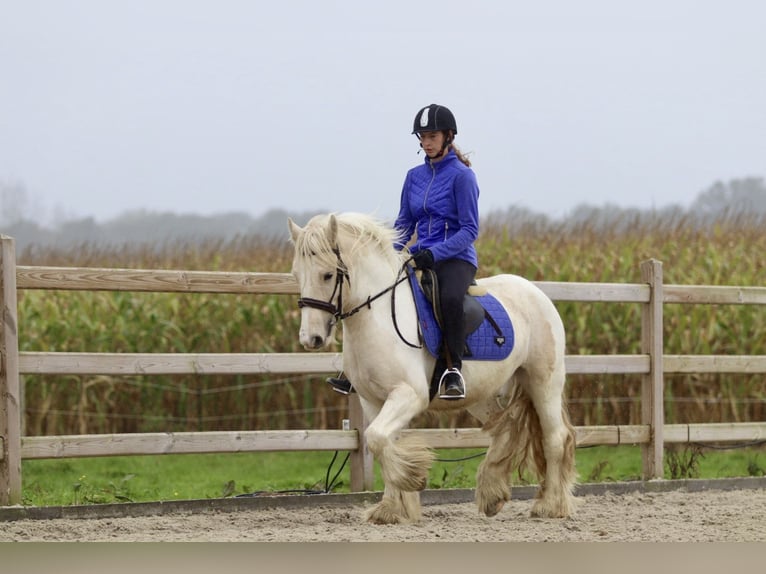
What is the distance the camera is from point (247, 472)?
1117 cm

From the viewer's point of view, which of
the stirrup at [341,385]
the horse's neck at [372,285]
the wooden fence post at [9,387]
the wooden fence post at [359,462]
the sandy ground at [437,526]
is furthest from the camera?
the wooden fence post at [359,462]

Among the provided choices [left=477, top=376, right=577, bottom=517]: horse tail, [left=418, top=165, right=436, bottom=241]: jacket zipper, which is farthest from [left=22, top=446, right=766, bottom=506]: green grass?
[left=418, top=165, right=436, bottom=241]: jacket zipper

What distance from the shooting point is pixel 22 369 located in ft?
23.2

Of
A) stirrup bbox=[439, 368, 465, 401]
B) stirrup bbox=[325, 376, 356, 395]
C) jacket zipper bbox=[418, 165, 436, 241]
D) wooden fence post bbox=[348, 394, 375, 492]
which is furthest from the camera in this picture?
wooden fence post bbox=[348, 394, 375, 492]

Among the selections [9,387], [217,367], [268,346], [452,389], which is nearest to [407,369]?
[452,389]

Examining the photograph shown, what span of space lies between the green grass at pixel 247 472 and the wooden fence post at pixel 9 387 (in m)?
0.72

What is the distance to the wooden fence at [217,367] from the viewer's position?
7.01 meters

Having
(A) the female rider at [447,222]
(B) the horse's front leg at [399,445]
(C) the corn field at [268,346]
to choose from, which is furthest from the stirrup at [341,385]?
(C) the corn field at [268,346]

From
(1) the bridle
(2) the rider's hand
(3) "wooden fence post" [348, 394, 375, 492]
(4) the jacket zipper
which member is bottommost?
(3) "wooden fence post" [348, 394, 375, 492]

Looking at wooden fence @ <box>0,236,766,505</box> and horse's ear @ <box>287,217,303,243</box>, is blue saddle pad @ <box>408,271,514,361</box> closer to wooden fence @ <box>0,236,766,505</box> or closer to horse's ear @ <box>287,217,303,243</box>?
horse's ear @ <box>287,217,303,243</box>

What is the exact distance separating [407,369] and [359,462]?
1.84 m

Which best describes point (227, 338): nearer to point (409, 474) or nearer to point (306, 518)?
point (306, 518)

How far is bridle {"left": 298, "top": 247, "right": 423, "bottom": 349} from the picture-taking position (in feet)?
19.5

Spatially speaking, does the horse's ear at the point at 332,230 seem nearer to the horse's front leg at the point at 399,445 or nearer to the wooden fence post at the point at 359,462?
the horse's front leg at the point at 399,445
